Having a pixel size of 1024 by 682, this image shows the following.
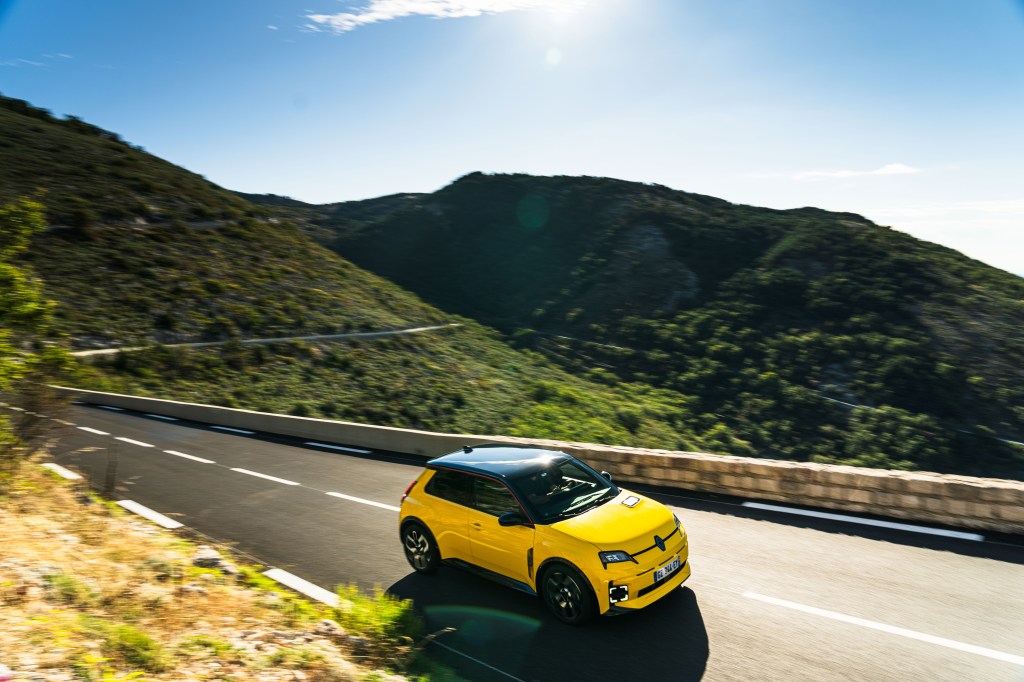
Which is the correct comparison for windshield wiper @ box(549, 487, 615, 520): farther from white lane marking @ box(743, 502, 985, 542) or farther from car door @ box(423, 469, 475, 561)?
white lane marking @ box(743, 502, 985, 542)

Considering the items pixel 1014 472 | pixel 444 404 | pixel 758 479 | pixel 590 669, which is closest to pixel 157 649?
pixel 590 669

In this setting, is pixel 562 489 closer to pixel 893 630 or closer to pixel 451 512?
pixel 451 512

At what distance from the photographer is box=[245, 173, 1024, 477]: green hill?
3741cm

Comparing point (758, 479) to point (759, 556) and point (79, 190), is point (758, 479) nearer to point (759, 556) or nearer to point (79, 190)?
point (759, 556)

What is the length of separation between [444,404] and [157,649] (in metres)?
29.6

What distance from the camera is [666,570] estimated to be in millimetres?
6219

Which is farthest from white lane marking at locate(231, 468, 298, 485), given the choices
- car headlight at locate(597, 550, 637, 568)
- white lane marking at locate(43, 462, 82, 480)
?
car headlight at locate(597, 550, 637, 568)

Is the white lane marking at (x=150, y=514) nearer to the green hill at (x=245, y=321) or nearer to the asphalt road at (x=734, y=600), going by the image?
the asphalt road at (x=734, y=600)

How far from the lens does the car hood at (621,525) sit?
6.01 m

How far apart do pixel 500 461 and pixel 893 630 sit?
4233 mm

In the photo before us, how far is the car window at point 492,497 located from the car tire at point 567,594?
80 centimetres

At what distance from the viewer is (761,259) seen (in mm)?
66375

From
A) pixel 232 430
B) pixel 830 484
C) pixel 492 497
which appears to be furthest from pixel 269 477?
pixel 830 484

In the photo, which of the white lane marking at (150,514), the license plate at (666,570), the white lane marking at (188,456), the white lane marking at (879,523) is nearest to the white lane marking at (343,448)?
the white lane marking at (188,456)
